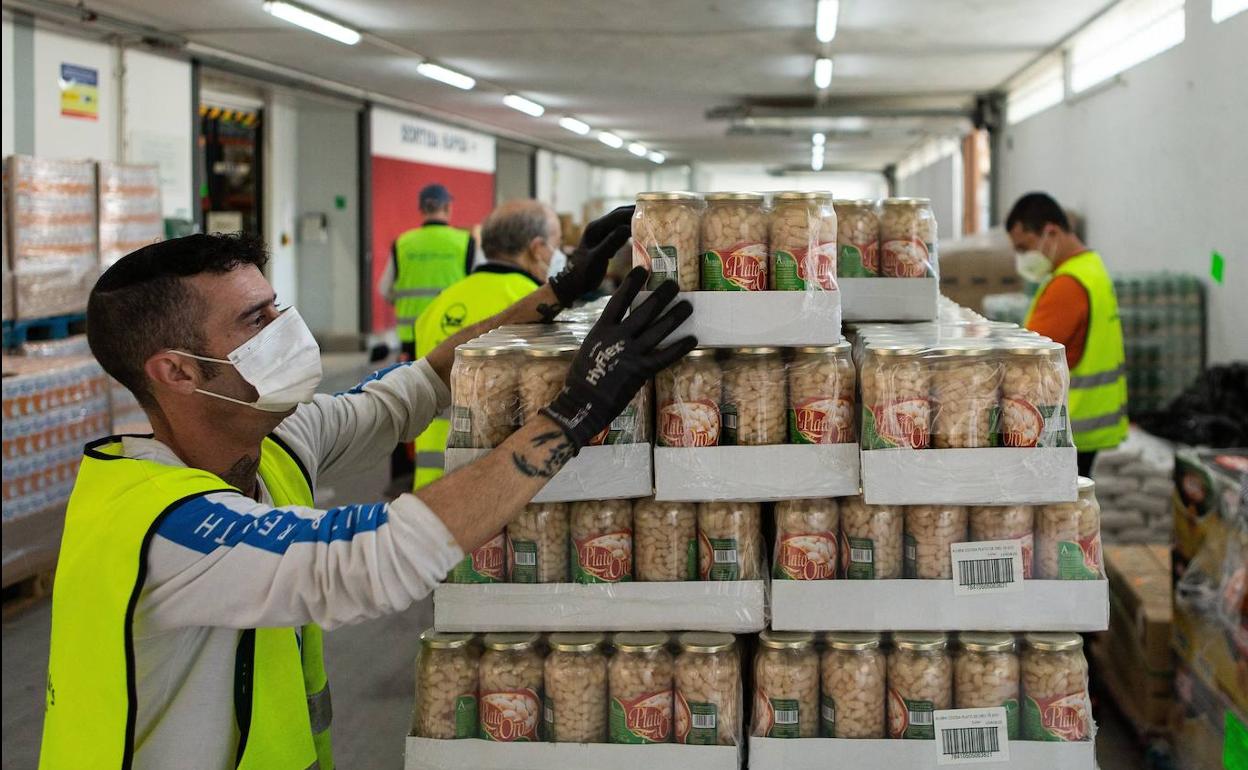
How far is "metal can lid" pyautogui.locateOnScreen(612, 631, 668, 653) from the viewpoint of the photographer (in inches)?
83.7

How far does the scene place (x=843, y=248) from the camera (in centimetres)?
250

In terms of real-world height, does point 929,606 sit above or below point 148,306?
below

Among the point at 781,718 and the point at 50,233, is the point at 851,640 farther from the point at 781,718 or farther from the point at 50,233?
the point at 50,233

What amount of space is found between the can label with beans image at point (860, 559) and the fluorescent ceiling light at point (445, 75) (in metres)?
11.5

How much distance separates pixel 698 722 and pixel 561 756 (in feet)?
0.88

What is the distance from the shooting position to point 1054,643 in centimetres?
212

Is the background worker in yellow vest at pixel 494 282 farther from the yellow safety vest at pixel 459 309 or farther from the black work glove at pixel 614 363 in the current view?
the black work glove at pixel 614 363

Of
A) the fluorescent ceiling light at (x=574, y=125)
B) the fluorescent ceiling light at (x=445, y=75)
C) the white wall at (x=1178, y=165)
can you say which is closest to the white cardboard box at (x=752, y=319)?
the white wall at (x=1178, y=165)

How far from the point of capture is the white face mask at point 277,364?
2.06 metres

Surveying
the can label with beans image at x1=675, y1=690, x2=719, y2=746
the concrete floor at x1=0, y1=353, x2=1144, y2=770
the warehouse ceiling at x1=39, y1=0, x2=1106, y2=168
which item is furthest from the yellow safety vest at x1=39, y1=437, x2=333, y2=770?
the warehouse ceiling at x1=39, y1=0, x2=1106, y2=168

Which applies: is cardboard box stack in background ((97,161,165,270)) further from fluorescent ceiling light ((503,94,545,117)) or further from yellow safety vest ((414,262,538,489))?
fluorescent ceiling light ((503,94,545,117))

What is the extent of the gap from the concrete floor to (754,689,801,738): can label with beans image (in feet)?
8.13

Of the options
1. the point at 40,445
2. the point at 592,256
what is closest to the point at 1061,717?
the point at 592,256

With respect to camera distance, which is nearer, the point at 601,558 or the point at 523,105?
the point at 601,558
